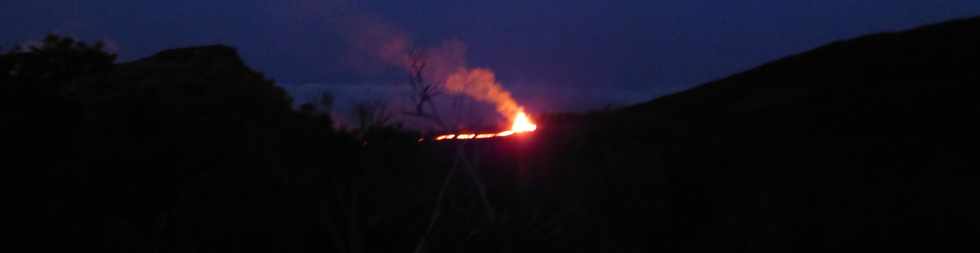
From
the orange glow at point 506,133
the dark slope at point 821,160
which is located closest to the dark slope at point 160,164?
the orange glow at point 506,133

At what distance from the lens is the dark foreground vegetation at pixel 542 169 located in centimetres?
848

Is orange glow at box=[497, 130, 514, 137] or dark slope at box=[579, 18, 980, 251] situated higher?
orange glow at box=[497, 130, 514, 137]

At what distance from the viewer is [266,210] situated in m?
11.1

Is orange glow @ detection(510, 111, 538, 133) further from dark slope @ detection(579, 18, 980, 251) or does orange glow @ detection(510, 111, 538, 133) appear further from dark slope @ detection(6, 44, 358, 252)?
dark slope @ detection(6, 44, 358, 252)

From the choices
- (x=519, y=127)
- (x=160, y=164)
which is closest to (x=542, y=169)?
(x=519, y=127)

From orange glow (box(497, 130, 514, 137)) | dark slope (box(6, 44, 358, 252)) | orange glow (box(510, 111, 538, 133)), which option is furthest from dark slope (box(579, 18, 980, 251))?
dark slope (box(6, 44, 358, 252))

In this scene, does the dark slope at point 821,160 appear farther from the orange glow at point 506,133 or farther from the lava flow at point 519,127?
the orange glow at point 506,133

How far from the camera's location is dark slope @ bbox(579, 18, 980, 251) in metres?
7.91

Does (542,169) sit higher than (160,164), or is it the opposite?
(160,164)

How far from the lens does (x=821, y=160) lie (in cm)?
908

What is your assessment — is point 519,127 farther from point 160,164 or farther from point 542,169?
point 160,164

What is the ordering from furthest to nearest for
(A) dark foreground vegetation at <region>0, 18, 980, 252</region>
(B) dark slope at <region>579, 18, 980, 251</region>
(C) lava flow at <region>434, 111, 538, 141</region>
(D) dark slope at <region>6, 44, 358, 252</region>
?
(C) lava flow at <region>434, 111, 538, 141</region>, (D) dark slope at <region>6, 44, 358, 252</region>, (A) dark foreground vegetation at <region>0, 18, 980, 252</region>, (B) dark slope at <region>579, 18, 980, 251</region>

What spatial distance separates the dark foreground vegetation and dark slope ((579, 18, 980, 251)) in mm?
25

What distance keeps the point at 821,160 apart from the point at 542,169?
4.59 metres
